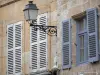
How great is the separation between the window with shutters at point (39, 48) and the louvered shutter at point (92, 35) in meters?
3.13

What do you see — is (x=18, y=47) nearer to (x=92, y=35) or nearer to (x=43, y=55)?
(x=43, y=55)

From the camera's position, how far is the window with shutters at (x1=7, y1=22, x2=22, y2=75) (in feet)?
71.7

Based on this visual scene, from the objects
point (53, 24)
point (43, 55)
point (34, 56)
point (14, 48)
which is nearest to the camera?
point (53, 24)

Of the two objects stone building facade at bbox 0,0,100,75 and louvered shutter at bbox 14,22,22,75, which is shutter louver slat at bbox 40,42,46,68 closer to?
stone building facade at bbox 0,0,100,75

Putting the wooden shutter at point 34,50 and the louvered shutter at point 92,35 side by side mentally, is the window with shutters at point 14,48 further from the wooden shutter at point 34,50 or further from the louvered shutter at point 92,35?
the louvered shutter at point 92,35

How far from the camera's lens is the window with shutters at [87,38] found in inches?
682

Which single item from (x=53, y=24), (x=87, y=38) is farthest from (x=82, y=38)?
(x=53, y=24)

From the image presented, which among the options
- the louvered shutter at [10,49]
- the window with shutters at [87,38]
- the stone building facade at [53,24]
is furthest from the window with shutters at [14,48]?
Answer: the window with shutters at [87,38]

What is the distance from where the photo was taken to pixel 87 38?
1780cm

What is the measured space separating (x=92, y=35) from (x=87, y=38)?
1.14 feet

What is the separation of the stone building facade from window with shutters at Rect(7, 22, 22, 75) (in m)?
0.14

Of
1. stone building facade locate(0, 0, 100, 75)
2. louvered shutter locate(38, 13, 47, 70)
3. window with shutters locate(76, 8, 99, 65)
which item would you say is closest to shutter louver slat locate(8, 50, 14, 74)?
stone building facade locate(0, 0, 100, 75)

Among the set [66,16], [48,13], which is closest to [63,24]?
[66,16]

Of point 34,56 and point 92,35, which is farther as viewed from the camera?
point 34,56
